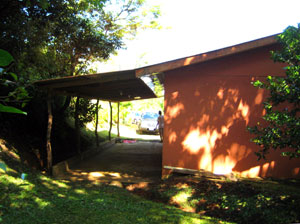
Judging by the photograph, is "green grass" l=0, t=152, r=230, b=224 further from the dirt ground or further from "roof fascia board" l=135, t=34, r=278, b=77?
"roof fascia board" l=135, t=34, r=278, b=77

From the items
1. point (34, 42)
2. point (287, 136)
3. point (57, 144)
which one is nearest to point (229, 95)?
point (287, 136)

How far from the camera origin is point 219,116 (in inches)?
249

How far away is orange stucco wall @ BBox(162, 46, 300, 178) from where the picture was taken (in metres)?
6.09

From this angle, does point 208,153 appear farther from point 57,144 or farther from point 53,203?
point 57,144

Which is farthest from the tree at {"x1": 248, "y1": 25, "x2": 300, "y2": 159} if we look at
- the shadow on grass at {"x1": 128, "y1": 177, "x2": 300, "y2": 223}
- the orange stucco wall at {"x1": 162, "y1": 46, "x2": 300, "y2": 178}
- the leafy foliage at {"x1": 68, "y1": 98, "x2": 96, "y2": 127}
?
the leafy foliage at {"x1": 68, "y1": 98, "x2": 96, "y2": 127}

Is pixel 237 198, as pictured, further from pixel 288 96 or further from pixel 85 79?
pixel 85 79

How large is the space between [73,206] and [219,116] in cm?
421

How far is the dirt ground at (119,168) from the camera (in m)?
7.05

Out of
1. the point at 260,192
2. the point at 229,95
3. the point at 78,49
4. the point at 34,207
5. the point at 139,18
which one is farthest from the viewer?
the point at 139,18

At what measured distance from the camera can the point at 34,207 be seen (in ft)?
13.5

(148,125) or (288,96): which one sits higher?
(288,96)

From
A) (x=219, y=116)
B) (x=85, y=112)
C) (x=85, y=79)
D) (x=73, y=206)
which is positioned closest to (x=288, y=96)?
(x=219, y=116)

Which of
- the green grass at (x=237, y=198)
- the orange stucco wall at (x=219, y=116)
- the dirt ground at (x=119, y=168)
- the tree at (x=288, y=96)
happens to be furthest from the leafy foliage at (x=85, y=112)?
the tree at (x=288, y=96)

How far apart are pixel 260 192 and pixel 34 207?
462 centimetres
